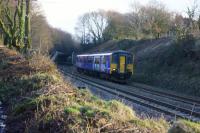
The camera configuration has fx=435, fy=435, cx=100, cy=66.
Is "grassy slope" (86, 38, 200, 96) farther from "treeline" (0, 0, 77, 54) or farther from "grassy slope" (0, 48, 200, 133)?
"grassy slope" (0, 48, 200, 133)

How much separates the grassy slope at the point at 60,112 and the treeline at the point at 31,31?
729 centimetres

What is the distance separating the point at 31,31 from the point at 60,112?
183 feet

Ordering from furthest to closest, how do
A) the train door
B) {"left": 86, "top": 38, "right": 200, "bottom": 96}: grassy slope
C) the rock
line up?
the train door < {"left": 86, "top": 38, "right": 200, "bottom": 96}: grassy slope < the rock

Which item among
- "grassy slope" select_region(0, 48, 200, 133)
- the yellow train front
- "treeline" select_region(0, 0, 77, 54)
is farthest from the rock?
the yellow train front

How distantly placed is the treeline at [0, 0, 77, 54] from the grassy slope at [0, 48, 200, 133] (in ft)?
23.9

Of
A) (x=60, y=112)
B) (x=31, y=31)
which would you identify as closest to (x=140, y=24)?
(x=31, y=31)

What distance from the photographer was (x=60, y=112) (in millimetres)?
9789

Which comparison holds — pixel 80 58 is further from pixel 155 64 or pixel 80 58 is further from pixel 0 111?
pixel 0 111

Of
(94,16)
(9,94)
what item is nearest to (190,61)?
(9,94)

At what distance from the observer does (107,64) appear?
125 ft

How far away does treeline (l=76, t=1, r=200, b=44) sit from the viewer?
1563 inches

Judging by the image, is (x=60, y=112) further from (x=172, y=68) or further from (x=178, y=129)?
(x=172, y=68)

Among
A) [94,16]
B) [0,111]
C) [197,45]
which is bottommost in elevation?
[0,111]

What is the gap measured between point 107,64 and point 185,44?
6907 mm
